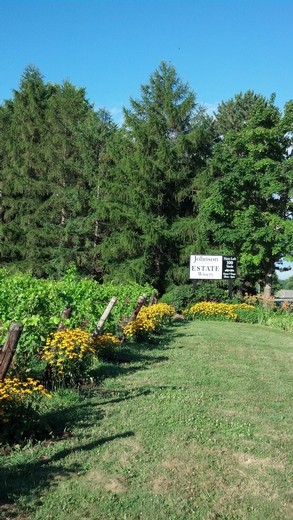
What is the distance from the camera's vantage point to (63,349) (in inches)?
261

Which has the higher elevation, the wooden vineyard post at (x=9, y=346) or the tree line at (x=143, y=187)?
the tree line at (x=143, y=187)

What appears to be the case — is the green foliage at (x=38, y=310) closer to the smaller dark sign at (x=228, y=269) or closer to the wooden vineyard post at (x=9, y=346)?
the wooden vineyard post at (x=9, y=346)

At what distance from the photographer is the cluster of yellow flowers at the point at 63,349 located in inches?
257

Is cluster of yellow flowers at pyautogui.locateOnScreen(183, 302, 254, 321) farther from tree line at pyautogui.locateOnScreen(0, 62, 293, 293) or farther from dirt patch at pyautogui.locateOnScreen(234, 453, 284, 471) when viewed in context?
dirt patch at pyautogui.locateOnScreen(234, 453, 284, 471)

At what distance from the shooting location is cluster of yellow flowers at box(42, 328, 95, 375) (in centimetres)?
652

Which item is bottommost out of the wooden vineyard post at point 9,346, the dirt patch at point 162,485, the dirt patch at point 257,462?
the dirt patch at point 257,462

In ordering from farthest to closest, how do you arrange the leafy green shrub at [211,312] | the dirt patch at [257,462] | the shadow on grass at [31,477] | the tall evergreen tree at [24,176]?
the tall evergreen tree at [24,176] < the leafy green shrub at [211,312] < the dirt patch at [257,462] < the shadow on grass at [31,477]

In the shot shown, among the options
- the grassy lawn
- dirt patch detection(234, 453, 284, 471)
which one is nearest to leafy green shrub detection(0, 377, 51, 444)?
the grassy lawn

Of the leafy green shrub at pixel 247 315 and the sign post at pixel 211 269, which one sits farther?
the sign post at pixel 211 269

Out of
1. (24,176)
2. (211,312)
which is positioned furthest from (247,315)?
(24,176)

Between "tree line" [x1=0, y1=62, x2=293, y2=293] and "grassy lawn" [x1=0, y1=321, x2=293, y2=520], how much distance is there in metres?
18.8


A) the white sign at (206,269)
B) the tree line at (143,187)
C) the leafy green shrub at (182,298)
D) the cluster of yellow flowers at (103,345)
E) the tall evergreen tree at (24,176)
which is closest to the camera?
the cluster of yellow flowers at (103,345)

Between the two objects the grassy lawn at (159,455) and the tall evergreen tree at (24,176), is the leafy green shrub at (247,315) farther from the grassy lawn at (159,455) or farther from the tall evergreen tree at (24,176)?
the tall evergreen tree at (24,176)

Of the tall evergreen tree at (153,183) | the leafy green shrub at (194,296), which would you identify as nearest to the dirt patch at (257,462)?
the leafy green shrub at (194,296)
